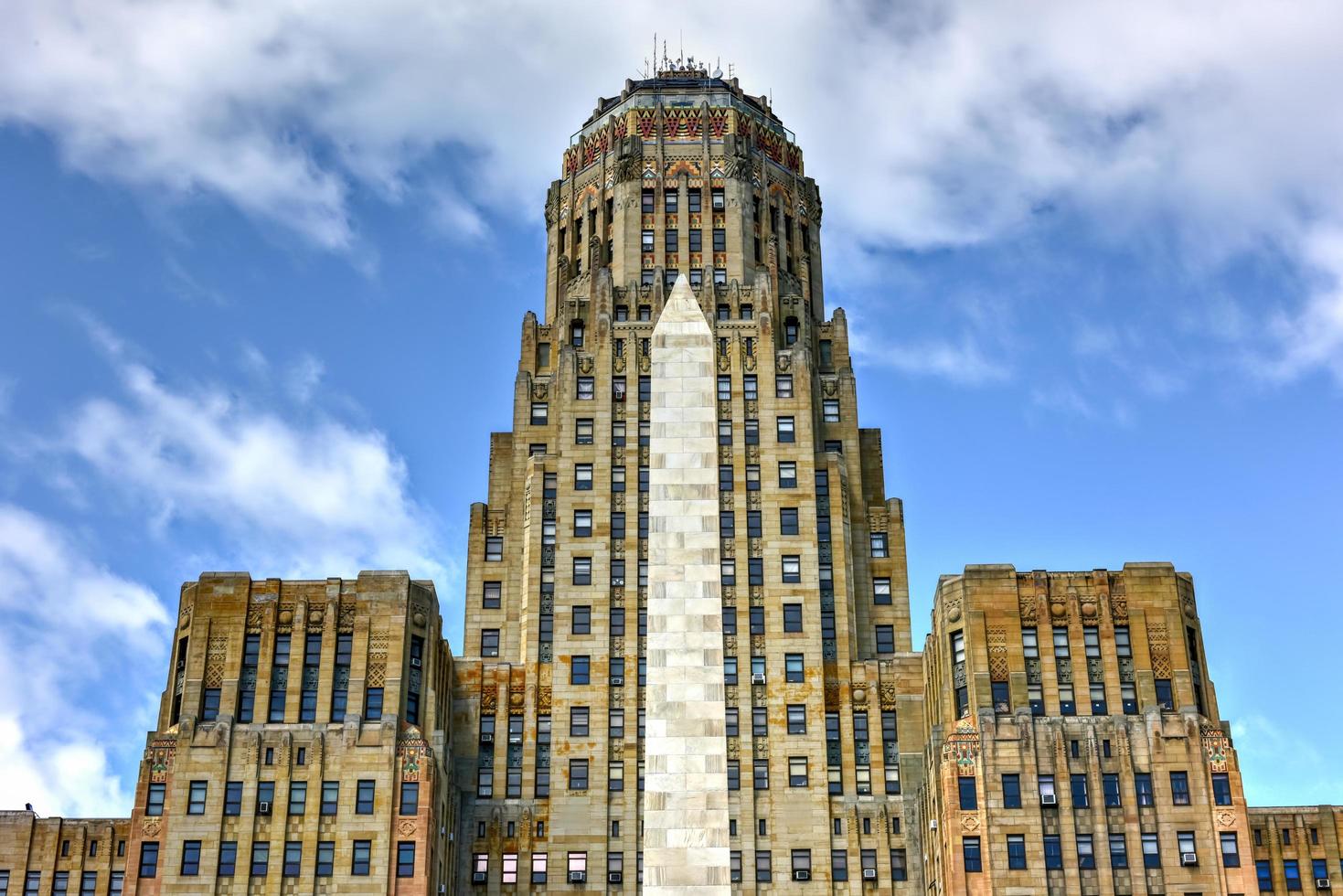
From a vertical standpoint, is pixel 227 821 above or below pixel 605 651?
below

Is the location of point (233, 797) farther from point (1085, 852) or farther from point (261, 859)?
point (1085, 852)

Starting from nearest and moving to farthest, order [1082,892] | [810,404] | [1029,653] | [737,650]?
1. [1082,892]
2. [1029,653]
3. [737,650]
4. [810,404]

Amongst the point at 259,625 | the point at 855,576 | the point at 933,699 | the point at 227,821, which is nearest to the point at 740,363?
the point at 855,576

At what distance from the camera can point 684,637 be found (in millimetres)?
58500

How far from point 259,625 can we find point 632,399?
25102mm

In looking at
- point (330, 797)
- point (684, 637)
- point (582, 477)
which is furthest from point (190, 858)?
point (684, 637)

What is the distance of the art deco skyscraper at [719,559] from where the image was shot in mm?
89250

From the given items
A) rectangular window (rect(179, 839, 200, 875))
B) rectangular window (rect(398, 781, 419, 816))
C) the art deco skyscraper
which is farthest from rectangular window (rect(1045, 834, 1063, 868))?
rectangular window (rect(179, 839, 200, 875))

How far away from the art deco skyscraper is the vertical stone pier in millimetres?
19395

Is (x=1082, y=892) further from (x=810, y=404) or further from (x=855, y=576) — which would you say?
(x=810, y=404)

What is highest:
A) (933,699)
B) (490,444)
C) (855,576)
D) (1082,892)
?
(490,444)

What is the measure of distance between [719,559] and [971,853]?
16.6 meters

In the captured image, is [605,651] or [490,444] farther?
[490,444]

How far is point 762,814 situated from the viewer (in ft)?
293
